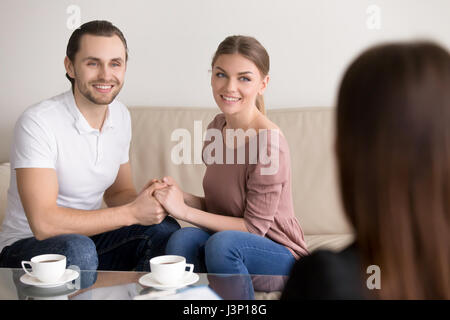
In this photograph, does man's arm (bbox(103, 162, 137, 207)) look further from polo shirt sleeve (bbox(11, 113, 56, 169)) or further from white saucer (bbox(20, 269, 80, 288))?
white saucer (bbox(20, 269, 80, 288))

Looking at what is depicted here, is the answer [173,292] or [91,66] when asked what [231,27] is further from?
[173,292]

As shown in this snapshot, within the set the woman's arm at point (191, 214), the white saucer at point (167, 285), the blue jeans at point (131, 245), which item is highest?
the woman's arm at point (191, 214)

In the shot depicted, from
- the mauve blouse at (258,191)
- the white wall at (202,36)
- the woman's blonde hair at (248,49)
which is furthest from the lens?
the white wall at (202,36)

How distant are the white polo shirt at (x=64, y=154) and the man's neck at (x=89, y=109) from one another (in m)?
0.03

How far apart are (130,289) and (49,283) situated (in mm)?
190

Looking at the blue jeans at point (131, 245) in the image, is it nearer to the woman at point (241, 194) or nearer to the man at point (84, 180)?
the man at point (84, 180)

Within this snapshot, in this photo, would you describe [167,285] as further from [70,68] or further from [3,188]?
[3,188]

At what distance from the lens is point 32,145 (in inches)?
63.3

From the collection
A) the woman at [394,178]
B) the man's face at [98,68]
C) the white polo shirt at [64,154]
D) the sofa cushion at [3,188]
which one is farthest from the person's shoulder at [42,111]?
the woman at [394,178]

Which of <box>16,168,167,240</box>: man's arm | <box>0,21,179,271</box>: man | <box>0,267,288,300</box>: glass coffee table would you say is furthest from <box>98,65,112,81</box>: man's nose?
<box>0,267,288,300</box>: glass coffee table

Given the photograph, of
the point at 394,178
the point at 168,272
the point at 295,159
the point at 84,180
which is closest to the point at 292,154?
the point at 295,159

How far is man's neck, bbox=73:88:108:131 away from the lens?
71.5 inches

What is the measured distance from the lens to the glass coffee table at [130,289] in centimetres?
120

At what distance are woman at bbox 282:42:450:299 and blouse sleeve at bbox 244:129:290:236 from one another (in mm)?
896
